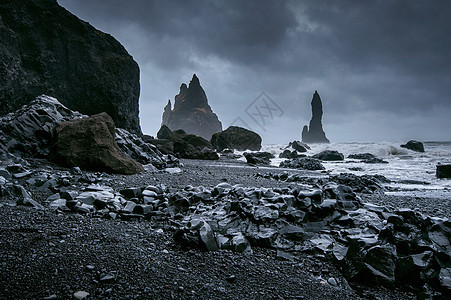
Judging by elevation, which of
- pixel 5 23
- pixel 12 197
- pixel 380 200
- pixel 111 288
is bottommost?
pixel 380 200

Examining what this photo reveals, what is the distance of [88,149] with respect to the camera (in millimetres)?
7164

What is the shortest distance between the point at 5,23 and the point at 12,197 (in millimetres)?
13981

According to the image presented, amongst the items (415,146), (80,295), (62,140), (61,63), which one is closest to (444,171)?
(80,295)

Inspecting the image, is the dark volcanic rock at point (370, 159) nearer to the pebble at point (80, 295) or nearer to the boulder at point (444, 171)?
the boulder at point (444, 171)

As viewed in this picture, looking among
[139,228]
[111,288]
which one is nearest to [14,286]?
[111,288]

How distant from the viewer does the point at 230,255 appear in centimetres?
245

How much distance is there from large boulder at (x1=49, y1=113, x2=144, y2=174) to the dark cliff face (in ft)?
20.6

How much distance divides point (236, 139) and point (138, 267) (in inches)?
1512

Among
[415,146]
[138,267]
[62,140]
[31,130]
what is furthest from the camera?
[415,146]

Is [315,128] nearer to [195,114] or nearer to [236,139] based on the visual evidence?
[195,114]

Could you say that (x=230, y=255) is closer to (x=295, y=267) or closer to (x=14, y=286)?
(x=295, y=267)

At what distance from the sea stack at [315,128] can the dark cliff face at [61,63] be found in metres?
110

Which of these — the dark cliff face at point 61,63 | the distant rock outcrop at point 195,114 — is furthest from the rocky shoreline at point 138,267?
the distant rock outcrop at point 195,114

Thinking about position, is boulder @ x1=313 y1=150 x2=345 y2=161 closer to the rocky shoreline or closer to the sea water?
the sea water
